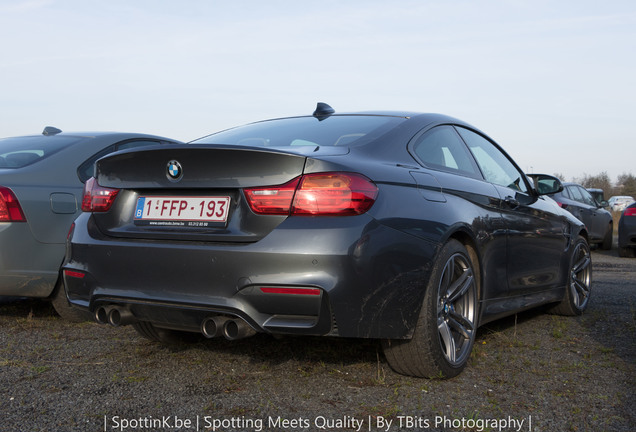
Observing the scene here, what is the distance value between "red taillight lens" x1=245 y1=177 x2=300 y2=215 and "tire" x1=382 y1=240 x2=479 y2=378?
0.81 meters

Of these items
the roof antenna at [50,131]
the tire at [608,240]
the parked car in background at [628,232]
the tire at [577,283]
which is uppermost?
the roof antenna at [50,131]

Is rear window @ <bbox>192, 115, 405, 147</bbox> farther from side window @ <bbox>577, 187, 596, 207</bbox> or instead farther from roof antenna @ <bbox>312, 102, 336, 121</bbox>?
side window @ <bbox>577, 187, 596, 207</bbox>

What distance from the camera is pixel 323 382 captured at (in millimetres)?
3326

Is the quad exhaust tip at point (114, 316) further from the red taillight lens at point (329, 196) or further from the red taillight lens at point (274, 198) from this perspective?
the red taillight lens at point (329, 196)

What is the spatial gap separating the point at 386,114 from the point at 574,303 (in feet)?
8.27

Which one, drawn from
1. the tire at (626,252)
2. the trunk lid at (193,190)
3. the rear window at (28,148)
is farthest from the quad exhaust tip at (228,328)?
the tire at (626,252)

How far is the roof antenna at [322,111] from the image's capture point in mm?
4211

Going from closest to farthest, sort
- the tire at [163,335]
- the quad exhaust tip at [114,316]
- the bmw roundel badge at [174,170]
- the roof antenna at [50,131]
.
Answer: the bmw roundel badge at [174,170] → the quad exhaust tip at [114,316] → the tire at [163,335] → the roof antenna at [50,131]

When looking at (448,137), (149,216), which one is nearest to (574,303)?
(448,137)

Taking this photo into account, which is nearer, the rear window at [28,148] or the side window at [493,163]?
the side window at [493,163]

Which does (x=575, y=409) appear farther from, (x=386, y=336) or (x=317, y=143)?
(x=317, y=143)

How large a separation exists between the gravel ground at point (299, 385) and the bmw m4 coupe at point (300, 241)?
0.28 metres

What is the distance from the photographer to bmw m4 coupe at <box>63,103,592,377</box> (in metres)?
2.83

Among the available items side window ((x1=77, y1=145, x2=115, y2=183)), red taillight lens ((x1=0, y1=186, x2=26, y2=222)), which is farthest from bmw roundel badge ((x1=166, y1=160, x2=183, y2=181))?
side window ((x1=77, y1=145, x2=115, y2=183))
